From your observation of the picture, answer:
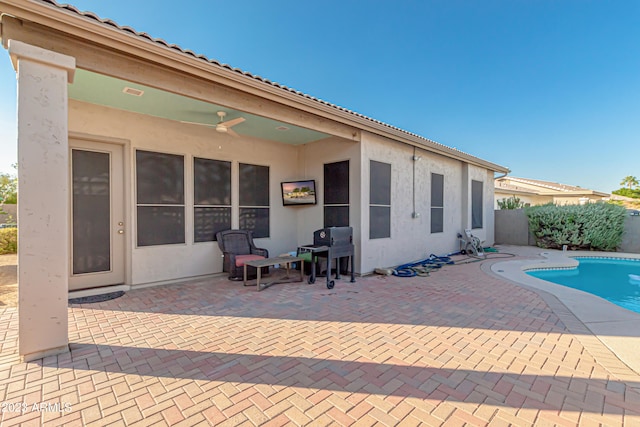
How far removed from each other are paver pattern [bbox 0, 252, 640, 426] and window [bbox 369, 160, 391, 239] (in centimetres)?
266

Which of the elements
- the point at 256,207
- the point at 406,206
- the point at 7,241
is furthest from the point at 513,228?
the point at 7,241

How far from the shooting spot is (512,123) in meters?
14.3

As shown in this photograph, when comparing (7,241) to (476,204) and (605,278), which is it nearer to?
(476,204)

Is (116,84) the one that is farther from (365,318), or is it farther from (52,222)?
(365,318)

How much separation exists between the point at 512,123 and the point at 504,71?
4.49 metres

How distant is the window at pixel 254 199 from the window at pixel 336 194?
1.53 meters

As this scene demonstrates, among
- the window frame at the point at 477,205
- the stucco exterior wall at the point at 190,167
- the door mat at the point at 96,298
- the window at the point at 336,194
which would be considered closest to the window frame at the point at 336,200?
the window at the point at 336,194

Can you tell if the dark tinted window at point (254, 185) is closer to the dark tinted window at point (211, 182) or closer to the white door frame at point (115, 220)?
the dark tinted window at point (211, 182)

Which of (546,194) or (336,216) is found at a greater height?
(546,194)

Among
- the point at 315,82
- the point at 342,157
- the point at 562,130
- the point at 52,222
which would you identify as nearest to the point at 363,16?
the point at 315,82

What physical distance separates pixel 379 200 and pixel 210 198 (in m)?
3.90

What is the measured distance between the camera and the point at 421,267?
23.7 feet

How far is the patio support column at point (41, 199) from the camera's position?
2555mm

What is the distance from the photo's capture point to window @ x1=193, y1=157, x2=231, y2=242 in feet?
19.7
